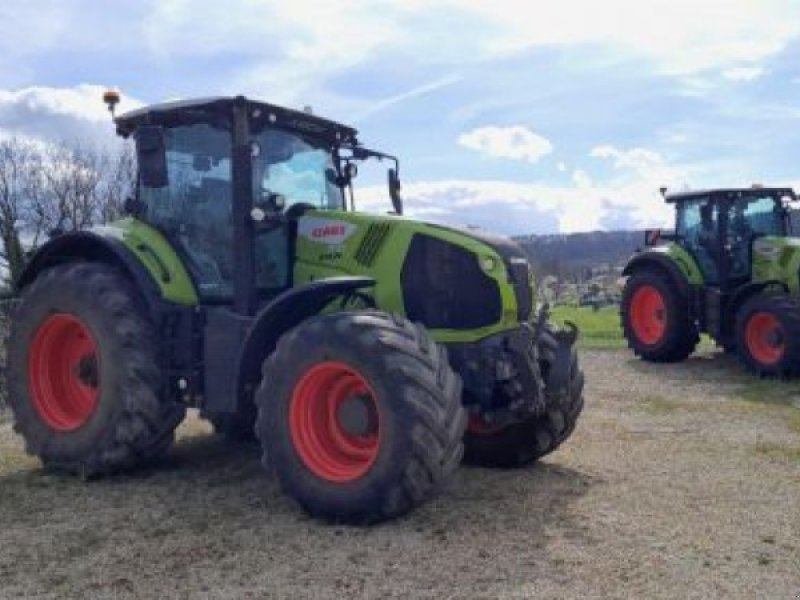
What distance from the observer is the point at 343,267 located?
633cm

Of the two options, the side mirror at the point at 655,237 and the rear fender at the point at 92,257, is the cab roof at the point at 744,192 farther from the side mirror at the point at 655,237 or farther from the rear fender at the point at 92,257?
the rear fender at the point at 92,257

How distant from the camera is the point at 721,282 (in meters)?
14.0

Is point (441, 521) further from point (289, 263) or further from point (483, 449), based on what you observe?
point (289, 263)

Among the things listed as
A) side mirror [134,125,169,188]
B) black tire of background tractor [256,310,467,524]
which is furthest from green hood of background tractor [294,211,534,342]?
side mirror [134,125,169,188]

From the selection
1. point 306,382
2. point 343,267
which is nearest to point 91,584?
point 306,382

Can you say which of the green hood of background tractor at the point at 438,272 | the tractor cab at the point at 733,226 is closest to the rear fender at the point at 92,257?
the green hood of background tractor at the point at 438,272

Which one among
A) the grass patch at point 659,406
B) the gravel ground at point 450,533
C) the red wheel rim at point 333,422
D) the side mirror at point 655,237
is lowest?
the grass patch at point 659,406

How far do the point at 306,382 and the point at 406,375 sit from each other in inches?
27.8

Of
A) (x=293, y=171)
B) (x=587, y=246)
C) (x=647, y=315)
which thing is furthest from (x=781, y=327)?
(x=587, y=246)

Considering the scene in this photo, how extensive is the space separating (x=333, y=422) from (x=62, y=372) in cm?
267

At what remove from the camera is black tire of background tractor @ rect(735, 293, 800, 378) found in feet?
40.0

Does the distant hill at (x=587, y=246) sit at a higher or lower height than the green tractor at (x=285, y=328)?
higher

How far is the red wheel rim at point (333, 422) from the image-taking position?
551cm

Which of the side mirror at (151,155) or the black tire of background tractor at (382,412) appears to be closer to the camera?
the black tire of background tractor at (382,412)
